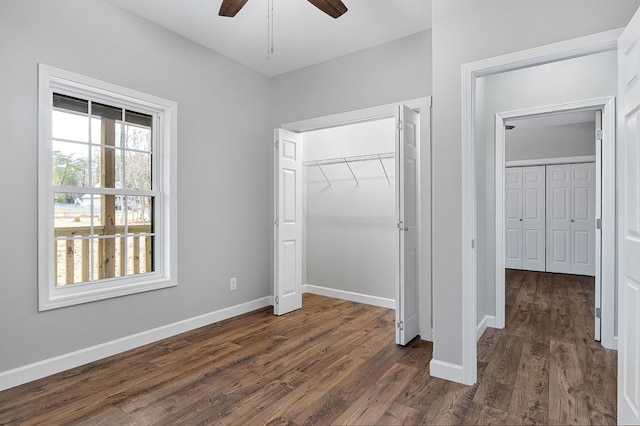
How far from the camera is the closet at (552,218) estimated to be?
6336 mm

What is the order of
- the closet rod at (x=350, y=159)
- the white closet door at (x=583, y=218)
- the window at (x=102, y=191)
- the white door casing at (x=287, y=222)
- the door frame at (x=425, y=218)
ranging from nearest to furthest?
the window at (x=102, y=191) → the door frame at (x=425, y=218) → the white door casing at (x=287, y=222) → the closet rod at (x=350, y=159) → the white closet door at (x=583, y=218)

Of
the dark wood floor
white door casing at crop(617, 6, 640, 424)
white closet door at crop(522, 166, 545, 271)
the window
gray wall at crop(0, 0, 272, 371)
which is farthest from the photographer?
white closet door at crop(522, 166, 545, 271)

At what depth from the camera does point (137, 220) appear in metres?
3.19

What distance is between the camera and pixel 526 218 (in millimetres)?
6906

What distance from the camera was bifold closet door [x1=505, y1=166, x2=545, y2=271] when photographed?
6770 mm

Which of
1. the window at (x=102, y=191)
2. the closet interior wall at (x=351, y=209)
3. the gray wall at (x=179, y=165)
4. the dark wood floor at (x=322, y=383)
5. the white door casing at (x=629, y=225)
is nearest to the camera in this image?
the white door casing at (x=629, y=225)

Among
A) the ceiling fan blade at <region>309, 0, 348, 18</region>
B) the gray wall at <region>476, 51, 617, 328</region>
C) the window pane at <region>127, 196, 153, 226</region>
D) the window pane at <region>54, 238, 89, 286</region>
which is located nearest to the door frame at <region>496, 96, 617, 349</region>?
the gray wall at <region>476, 51, 617, 328</region>

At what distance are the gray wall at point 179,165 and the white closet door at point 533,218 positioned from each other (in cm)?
530

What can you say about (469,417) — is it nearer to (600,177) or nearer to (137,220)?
(600,177)

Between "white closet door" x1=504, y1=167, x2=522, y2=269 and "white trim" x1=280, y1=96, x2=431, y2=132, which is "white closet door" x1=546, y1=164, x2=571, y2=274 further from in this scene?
"white trim" x1=280, y1=96, x2=431, y2=132

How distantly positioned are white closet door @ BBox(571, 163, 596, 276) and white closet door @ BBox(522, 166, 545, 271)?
0.48 metres

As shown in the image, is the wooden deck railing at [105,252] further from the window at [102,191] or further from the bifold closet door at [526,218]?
the bifold closet door at [526,218]

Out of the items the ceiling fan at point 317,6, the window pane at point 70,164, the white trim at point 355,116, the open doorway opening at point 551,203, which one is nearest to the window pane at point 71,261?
the window pane at point 70,164

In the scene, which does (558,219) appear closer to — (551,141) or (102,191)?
(551,141)
